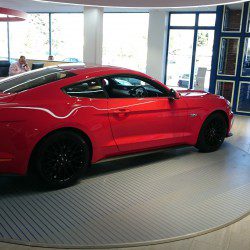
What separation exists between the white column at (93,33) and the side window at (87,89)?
7.20 meters

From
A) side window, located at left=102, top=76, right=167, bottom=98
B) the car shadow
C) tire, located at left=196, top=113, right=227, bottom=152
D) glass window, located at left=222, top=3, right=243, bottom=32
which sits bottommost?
the car shadow

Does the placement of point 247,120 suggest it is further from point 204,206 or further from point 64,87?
point 64,87

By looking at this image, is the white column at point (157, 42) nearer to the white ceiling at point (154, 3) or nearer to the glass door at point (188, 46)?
the glass door at point (188, 46)

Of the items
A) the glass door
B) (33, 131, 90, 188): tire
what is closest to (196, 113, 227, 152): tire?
(33, 131, 90, 188): tire

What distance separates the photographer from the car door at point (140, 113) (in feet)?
13.0

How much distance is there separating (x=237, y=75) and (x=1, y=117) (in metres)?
7.05

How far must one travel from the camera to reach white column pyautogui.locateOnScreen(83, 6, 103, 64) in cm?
1076

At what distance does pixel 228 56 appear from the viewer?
888 cm

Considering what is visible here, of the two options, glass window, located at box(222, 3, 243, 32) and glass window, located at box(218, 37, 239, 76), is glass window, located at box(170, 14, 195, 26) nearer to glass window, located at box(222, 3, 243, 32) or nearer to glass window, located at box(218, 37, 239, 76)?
glass window, located at box(222, 3, 243, 32)

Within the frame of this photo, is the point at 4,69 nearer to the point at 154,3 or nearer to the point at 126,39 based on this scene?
the point at 154,3

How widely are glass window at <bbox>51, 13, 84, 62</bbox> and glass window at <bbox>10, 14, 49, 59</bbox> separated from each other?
1.73ft

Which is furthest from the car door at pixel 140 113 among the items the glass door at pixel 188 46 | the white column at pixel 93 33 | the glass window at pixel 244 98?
the glass door at pixel 188 46

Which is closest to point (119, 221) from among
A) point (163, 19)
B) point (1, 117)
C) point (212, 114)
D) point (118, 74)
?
point (1, 117)

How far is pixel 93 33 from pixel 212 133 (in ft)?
22.9
